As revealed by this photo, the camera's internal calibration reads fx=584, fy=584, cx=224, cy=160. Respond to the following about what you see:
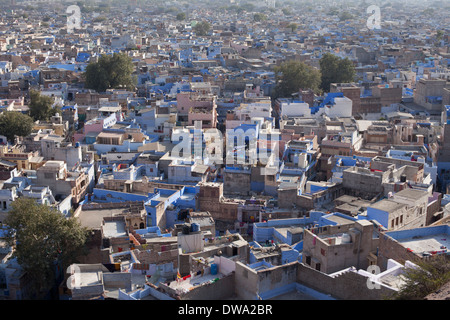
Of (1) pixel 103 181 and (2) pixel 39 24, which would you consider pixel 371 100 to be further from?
(2) pixel 39 24

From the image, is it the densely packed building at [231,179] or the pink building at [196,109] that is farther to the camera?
the pink building at [196,109]

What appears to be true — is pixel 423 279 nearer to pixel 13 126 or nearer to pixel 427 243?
pixel 427 243

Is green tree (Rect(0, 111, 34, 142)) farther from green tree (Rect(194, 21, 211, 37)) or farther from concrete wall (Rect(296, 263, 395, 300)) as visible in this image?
green tree (Rect(194, 21, 211, 37))

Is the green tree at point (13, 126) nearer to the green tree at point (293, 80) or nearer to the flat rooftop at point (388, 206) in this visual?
the green tree at point (293, 80)

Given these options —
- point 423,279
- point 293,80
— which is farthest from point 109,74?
point 423,279

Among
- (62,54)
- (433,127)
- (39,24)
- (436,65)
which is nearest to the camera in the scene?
(433,127)

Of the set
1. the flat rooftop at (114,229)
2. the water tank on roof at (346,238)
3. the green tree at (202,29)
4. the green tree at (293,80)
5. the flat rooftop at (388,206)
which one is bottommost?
the flat rooftop at (114,229)

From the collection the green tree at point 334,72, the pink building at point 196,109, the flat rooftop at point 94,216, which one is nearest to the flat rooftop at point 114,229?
the flat rooftop at point 94,216

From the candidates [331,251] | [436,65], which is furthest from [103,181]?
[436,65]
